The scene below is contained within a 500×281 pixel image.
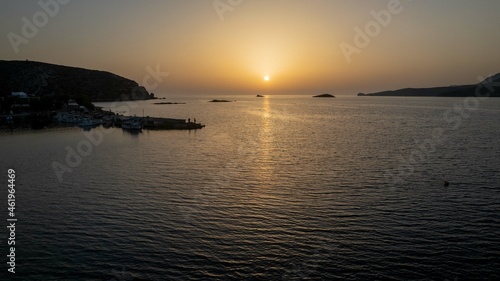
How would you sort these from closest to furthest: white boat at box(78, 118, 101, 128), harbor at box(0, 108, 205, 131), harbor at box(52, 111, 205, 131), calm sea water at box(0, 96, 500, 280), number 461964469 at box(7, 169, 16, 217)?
calm sea water at box(0, 96, 500, 280) → number 461964469 at box(7, 169, 16, 217) → harbor at box(0, 108, 205, 131) → harbor at box(52, 111, 205, 131) → white boat at box(78, 118, 101, 128)

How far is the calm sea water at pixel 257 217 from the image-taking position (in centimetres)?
2242

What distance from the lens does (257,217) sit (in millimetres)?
31078

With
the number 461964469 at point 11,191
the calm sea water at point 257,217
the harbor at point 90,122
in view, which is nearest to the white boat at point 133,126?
the harbor at point 90,122

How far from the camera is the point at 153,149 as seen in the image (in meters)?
68.7

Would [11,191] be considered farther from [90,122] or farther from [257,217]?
[90,122]

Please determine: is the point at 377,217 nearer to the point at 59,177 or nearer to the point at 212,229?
the point at 212,229

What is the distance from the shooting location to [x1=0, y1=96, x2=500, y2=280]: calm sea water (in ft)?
73.6

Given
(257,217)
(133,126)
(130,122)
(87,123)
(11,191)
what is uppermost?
(130,122)

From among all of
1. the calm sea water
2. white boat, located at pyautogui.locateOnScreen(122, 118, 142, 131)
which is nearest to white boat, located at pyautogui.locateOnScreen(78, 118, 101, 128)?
white boat, located at pyautogui.locateOnScreen(122, 118, 142, 131)

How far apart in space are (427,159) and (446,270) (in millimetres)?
38560

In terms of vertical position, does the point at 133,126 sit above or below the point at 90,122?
below

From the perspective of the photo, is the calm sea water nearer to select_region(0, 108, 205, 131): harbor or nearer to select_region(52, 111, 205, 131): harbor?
select_region(52, 111, 205, 131): harbor

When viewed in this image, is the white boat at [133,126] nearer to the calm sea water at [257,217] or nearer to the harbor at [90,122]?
the harbor at [90,122]

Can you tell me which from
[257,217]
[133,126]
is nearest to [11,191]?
[257,217]
